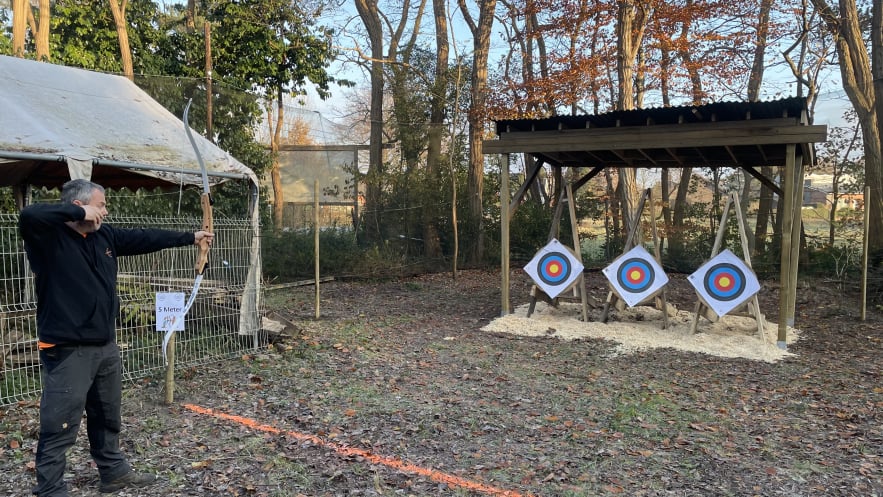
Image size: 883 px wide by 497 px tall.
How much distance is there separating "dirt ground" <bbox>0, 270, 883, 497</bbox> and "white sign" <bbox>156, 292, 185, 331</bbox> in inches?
24.4

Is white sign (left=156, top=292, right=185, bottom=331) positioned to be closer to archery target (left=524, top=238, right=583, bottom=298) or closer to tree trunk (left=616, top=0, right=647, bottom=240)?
archery target (left=524, top=238, right=583, bottom=298)

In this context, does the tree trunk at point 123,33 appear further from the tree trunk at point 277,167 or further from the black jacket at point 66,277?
the black jacket at point 66,277

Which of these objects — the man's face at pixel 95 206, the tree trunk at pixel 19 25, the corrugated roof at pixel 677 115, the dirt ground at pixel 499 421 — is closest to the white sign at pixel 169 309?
the dirt ground at pixel 499 421

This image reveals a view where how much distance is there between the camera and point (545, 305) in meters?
8.16

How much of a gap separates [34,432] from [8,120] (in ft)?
8.10

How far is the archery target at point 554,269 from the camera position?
7.24 metres

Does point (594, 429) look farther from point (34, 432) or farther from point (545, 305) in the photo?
point (545, 305)

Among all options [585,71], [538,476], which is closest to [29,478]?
[538,476]

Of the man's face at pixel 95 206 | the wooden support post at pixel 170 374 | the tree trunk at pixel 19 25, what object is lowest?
the wooden support post at pixel 170 374

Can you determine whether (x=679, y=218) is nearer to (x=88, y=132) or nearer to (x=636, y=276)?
(x=636, y=276)

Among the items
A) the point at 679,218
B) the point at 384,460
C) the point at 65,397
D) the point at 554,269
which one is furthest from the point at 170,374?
the point at 679,218

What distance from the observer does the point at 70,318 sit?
255cm

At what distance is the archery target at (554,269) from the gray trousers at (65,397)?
5.26m

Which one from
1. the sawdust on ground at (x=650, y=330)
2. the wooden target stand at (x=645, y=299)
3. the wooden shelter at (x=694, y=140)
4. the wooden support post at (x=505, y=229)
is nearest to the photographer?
the wooden shelter at (x=694, y=140)
